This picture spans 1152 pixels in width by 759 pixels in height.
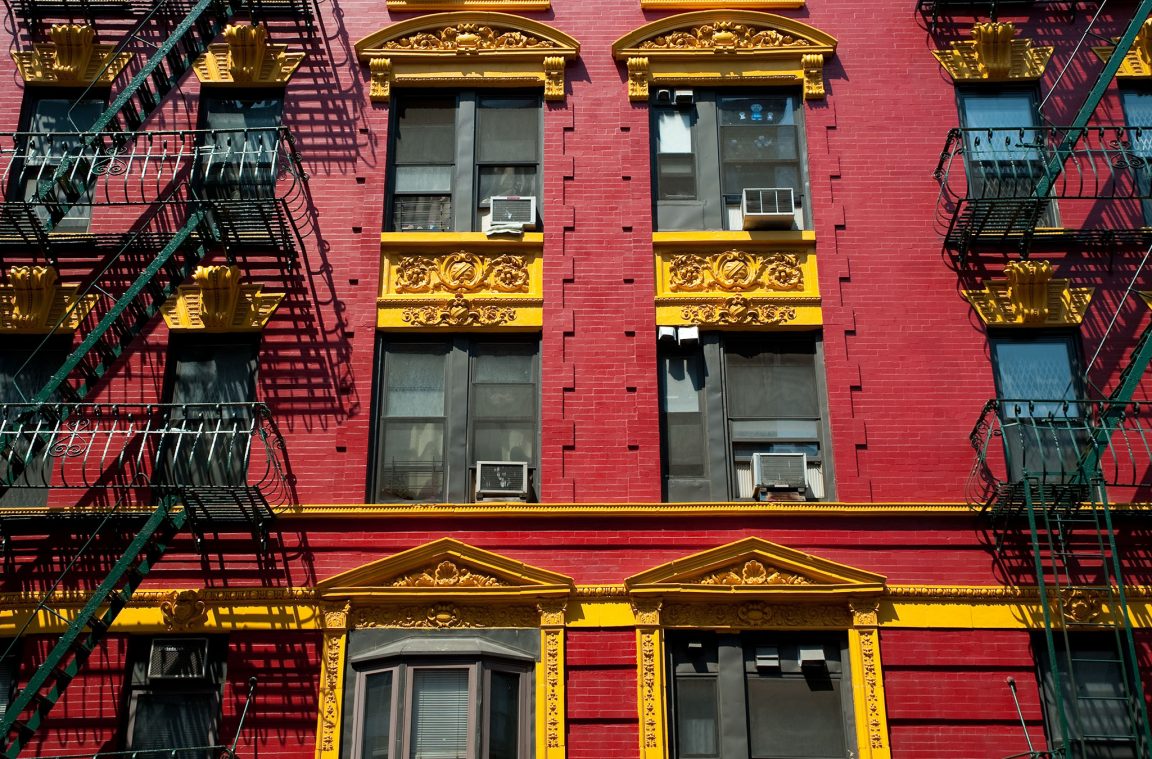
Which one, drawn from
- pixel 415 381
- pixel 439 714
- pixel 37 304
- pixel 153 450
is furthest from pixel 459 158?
pixel 439 714

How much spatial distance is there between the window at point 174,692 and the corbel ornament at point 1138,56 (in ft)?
44.3

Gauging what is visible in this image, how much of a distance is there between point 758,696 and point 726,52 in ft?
27.9

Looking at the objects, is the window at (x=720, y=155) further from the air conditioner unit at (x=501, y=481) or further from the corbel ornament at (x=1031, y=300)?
the air conditioner unit at (x=501, y=481)

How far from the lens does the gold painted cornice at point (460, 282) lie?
15258 mm

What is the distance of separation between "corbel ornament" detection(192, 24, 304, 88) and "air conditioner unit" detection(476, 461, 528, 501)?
631cm

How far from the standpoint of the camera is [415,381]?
49.9ft

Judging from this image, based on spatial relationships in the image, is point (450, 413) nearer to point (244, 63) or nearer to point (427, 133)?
point (427, 133)

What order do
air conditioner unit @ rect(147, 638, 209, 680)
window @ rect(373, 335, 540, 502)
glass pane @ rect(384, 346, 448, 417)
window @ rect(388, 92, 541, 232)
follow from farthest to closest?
window @ rect(388, 92, 541, 232) < glass pane @ rect(384, 346, 448, 417) < window @ rect(373, 335, 540, 502) < air conditioner unit @ rect(147, 638, 209, 680)

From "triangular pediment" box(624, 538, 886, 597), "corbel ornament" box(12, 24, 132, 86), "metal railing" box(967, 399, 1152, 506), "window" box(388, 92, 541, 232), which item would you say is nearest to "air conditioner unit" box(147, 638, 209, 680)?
"triangular pediment" box(624, 538, 886, 597)

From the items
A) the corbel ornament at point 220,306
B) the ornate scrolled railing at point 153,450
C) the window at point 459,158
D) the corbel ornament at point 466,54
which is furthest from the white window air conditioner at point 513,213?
the ornate scrolled railing at point 153,450

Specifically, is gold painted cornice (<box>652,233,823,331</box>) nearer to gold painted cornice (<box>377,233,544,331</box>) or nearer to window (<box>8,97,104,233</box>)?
gold painted cornice (<box>377,233,544,331</box>)

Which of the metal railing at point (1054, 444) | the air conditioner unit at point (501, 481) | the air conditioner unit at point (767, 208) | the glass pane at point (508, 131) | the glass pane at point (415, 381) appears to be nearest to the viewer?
the metal railing at point (1054, 444)

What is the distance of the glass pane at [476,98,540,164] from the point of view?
1645 cm

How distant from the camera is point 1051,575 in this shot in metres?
13.8
